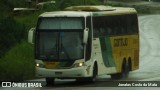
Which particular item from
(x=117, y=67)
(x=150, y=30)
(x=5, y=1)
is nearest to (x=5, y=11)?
(x=5, y=1)

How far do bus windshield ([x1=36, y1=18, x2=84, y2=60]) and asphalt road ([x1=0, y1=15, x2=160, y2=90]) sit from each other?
1300 mm

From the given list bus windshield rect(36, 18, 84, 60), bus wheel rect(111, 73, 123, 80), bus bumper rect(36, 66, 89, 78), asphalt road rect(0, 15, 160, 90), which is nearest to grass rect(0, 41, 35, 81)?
asphalt road rect(0, 15, 160, 90)

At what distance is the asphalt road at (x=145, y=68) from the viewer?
24484mm

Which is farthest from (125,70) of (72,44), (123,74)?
(72,44)

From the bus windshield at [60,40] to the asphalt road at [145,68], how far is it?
130 centimetres

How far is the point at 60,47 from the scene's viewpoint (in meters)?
25.0

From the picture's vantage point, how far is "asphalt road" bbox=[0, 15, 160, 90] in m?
24.5

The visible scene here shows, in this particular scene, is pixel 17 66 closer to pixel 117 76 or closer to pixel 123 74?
pixel 117 76

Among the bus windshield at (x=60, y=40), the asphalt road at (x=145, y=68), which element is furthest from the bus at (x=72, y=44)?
the asphalt road at (x=145, y=68)

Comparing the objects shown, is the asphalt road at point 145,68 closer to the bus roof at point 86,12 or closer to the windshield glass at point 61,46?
the windshield glass at point 61,46

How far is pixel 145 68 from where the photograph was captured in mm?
36594

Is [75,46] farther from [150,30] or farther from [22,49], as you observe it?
[150,30]

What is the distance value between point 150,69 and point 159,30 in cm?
3704

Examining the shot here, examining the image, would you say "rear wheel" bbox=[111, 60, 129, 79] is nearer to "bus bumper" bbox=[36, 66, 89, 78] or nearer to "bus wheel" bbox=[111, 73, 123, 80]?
"bus wheel" bbox=[111, 73, 123, 80]
